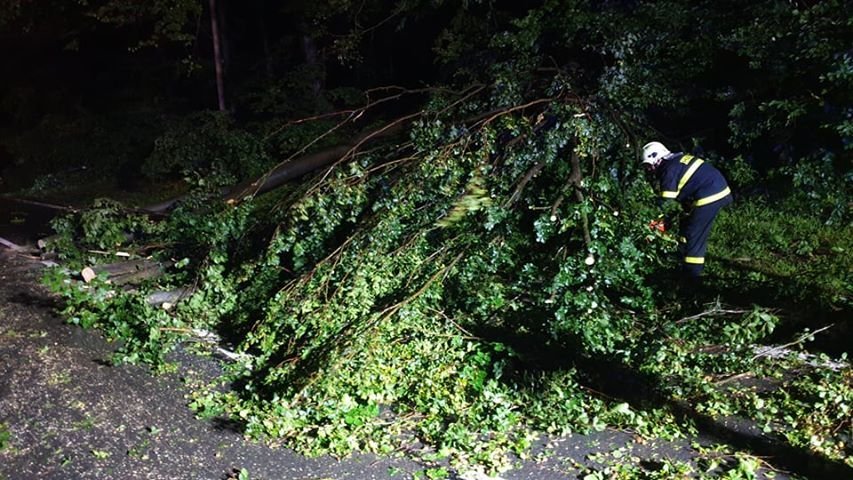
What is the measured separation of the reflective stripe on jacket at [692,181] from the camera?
5684 mm

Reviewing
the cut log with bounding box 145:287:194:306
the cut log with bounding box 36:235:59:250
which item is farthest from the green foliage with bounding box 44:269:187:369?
the cut log with bounding box 36:235:59:250

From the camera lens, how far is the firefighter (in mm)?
5688

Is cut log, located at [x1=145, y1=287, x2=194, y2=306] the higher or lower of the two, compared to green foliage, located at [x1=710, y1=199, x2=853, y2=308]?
higher

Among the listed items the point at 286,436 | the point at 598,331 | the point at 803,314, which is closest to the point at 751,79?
the point at 803,314

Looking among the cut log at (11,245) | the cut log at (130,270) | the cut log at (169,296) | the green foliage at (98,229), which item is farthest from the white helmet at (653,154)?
the cut log at (11,245)

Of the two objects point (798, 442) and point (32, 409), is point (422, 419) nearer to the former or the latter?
point (798, 442)

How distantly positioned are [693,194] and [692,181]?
11 cm

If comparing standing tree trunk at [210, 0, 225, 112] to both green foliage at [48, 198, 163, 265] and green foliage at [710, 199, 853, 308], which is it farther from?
green foliage at [710, 199, 853, 308]

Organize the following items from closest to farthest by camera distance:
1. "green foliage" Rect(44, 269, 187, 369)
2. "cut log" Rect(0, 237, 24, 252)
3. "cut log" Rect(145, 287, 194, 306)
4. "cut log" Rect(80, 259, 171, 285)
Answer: "green foliage" Rect(44, 269, 187, 369), "cut log" Rect(145, 287, 194, 306), "cut log" Rect(80, 259, 171, 285), "cut log" Rect(0, 237, 24, 252)

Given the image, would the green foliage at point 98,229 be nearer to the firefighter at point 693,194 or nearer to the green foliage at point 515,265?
the green foliage at point 515,265

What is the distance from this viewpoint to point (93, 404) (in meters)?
4.47

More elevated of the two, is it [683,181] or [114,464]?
[683,181]

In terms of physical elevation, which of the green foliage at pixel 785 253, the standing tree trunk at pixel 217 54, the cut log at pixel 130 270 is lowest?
the green foliage at pixel 785 253

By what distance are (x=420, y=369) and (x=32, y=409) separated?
2.41 metres
